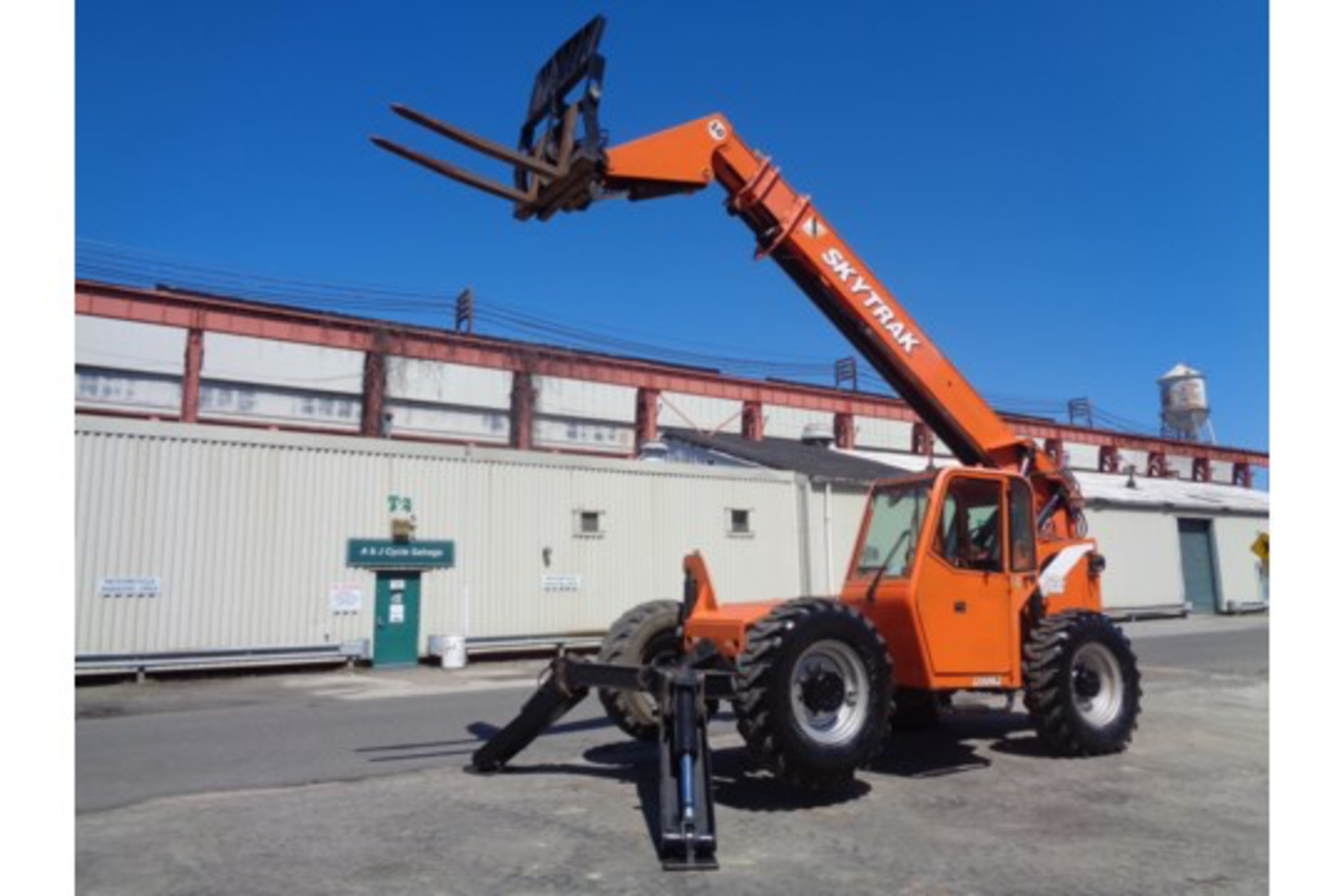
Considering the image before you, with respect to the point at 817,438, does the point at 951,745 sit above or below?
below

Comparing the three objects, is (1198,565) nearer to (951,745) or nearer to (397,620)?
(397,620)

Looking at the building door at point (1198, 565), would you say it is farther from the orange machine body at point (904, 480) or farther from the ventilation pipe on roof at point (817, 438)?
Result: the orange machine body at point (904, 480)

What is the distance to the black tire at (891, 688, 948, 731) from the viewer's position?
328 inches

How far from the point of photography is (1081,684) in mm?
8359

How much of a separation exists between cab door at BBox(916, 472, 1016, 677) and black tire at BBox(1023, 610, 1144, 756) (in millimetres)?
324

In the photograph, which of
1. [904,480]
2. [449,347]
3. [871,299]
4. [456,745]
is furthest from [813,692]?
[449,347]

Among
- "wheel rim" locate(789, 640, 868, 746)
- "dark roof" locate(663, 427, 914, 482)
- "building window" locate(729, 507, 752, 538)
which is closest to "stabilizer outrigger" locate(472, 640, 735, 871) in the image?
"wheel rim" locate(789, 640, 868, 746)

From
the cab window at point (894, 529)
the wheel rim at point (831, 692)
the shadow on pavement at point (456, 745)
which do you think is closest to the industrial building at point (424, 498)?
the shadow on pavement at point (456, 745)

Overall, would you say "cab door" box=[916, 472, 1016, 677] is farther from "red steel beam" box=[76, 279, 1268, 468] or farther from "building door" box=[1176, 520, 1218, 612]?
"building door" box=[1176, 520, 1218, 612]

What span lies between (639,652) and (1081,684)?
400 centimetres

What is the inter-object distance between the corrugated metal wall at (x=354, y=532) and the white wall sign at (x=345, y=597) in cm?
13

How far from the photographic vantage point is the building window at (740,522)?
77.9ft

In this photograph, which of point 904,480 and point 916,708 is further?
point 916,708
